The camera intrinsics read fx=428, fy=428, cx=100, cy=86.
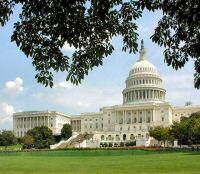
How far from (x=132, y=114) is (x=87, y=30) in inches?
6319

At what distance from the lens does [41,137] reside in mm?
144625

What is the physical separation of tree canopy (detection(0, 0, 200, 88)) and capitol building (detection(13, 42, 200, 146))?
139 metres

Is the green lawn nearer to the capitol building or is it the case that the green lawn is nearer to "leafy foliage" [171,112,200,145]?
"leafy foliage" [171,112,200,145]

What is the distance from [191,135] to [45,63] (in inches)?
3824

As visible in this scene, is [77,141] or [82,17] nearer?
[82,17]

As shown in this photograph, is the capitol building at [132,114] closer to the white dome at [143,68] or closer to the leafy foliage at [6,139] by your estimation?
the white dome at [143,68]

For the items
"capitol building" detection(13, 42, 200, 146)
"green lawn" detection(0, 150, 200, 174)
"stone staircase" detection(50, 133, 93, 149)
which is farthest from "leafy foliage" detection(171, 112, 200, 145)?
"green lawn" detection(0, 150, 200, 174)

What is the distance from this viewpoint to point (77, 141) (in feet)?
470

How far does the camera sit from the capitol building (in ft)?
535

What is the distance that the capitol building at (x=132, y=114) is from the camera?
535 ft

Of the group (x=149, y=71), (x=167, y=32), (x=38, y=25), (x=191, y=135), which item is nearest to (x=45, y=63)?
(x=38, y=25)

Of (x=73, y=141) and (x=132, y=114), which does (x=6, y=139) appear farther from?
(x=132, y=114)

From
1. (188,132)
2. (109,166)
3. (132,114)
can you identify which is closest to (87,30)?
(109,166)

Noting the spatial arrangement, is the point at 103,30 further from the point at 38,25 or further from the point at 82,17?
the point at 38,25
